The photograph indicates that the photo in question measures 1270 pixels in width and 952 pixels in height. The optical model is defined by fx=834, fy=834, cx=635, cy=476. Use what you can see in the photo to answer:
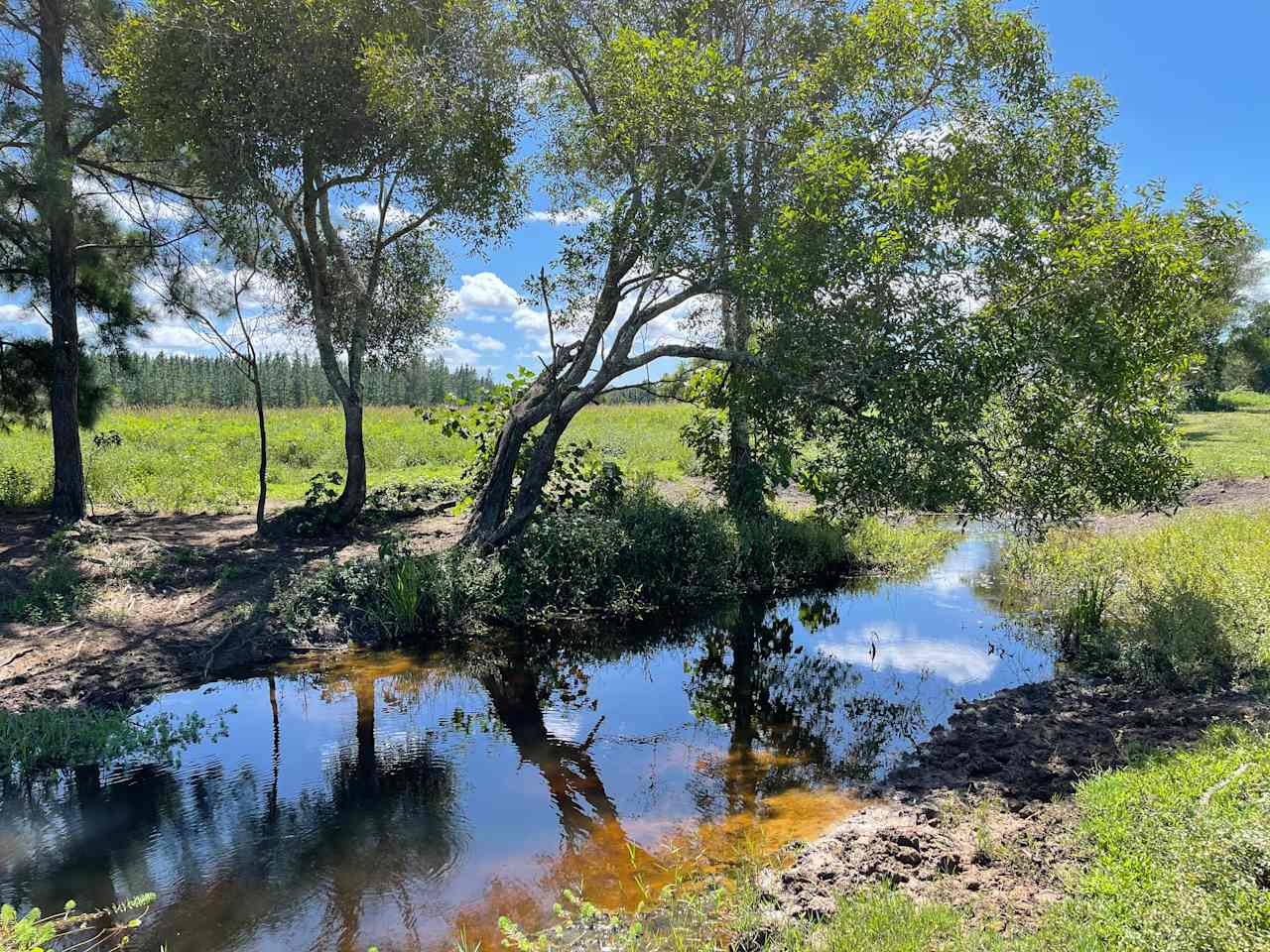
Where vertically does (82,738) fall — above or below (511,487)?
below

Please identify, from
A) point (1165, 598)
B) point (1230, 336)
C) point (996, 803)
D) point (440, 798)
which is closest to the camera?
point (996, 803)

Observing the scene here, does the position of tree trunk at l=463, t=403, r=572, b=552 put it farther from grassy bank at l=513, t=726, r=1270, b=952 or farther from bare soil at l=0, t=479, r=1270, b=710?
grassy bank at l=513, t=726, r=1270, b=952

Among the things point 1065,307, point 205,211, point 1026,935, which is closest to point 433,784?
point 1026,935

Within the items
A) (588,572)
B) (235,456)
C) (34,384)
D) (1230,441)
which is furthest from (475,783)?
(1230,441)

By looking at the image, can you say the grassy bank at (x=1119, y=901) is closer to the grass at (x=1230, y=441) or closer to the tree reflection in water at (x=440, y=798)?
the tree reflection in water at (x=440, y=798)

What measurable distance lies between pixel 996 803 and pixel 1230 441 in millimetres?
25489

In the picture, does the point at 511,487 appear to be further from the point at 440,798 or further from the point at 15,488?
the point at 15,488

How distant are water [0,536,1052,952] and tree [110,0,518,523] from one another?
20.9 ft

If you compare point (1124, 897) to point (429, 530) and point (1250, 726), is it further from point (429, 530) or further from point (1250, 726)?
point (429, 530)

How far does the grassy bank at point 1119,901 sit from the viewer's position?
409 cm

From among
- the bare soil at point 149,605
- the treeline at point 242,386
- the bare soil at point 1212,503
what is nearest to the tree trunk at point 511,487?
the bare soil at point 149,605

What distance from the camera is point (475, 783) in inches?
286

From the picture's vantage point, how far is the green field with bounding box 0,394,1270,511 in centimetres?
1714

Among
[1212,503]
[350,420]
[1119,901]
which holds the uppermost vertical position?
[350,420]
